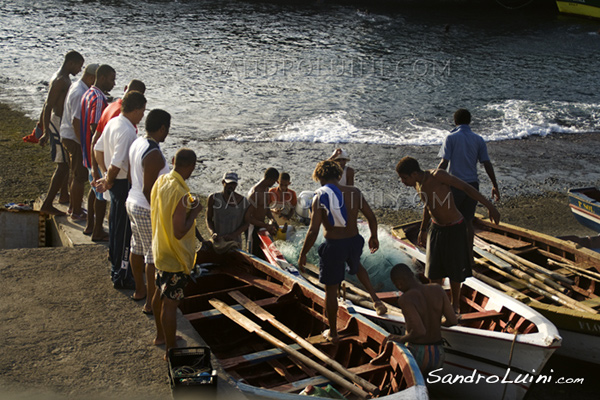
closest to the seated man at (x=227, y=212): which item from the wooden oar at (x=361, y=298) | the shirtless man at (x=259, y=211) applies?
the shirtless man at (x=259, y=211)

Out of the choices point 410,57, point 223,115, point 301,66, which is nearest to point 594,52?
point 410,57

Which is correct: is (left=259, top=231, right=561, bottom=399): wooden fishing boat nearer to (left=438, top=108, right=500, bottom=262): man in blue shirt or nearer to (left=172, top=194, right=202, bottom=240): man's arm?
(left=438, top=108, right=500, bottom=262): man in blue shirt

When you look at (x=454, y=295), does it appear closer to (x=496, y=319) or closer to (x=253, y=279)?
(x=496, y=319)

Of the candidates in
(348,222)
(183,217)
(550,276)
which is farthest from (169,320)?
(550,276)

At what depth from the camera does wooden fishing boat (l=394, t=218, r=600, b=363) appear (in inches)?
268

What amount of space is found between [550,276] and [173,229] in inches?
202

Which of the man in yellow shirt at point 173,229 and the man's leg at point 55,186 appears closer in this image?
the man in yellow shirt at point 173,229

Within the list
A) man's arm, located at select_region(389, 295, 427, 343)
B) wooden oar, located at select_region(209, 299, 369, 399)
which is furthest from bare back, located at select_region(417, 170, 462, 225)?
wooden oar, located at select_region(209, 299, 369, 399)

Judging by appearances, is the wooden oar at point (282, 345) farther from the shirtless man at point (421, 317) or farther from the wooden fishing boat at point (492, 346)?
the wooden fishing boat at point (492, 346)

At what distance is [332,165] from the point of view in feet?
19.9

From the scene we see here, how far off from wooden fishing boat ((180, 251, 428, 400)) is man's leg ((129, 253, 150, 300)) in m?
0.50

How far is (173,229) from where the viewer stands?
15.8 ft

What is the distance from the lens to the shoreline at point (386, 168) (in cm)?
1266

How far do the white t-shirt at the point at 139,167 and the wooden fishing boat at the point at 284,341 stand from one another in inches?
56.6
